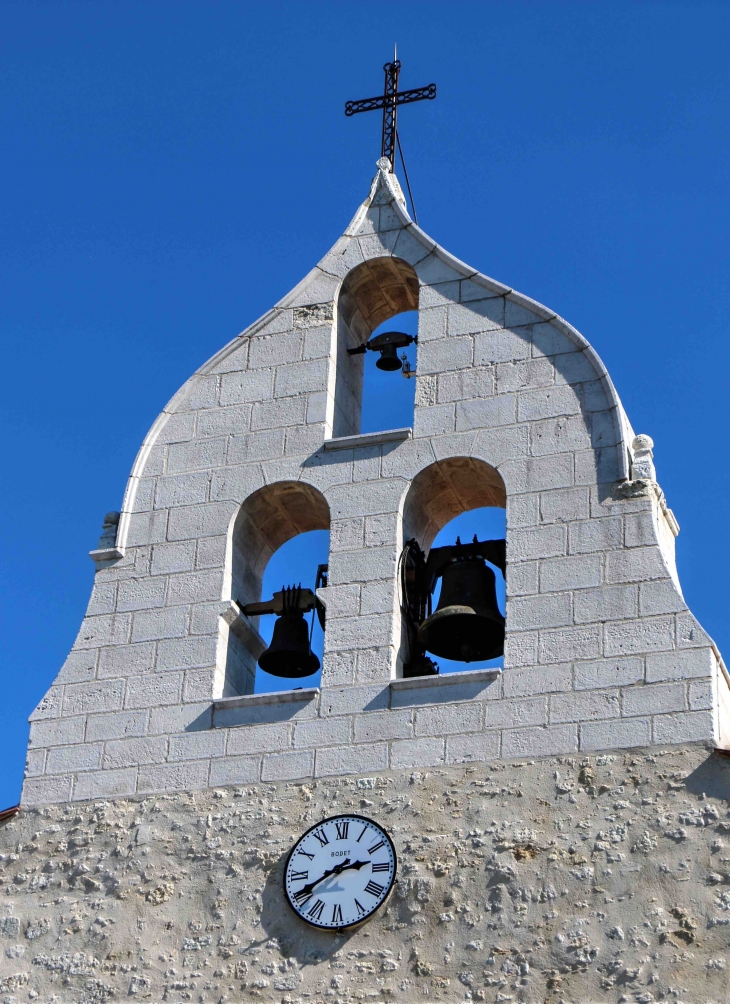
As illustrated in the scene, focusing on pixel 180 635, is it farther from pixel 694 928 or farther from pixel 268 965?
pixel 694 928

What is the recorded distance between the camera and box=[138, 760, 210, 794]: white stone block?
51.7 ft

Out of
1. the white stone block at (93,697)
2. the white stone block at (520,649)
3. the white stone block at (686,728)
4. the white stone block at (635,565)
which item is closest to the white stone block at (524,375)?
the white stone block at (635,565)

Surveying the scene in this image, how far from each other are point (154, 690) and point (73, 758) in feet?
2.72

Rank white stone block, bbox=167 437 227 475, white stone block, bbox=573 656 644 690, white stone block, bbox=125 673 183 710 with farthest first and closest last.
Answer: white stone block, bbox=167 437 227 475 < white stone block, bbox=125 673 183 710 < white stone block, bbox=573 656 644 690

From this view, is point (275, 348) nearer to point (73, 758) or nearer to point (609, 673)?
point (73, 758)

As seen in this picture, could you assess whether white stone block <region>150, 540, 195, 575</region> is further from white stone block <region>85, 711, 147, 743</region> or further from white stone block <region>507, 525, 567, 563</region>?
white stone block <region>507, 525, 567, 563</region>

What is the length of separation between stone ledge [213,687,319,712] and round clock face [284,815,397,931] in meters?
1.11

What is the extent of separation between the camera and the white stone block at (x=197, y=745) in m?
15.9

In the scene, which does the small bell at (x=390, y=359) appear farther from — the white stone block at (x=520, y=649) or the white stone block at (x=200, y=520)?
the white stone block at (x=520, y=649)

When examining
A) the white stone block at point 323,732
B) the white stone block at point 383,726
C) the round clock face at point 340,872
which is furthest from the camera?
the white stone block at point 323,732

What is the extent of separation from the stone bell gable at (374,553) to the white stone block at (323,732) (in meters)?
0.02

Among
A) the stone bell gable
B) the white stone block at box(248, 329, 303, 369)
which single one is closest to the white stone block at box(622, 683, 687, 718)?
the stone bell gable

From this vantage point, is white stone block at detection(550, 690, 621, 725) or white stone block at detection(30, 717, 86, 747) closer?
white stone block at detection(550, 690, 621, 725)

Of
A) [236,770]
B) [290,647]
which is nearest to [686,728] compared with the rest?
[236,770]
